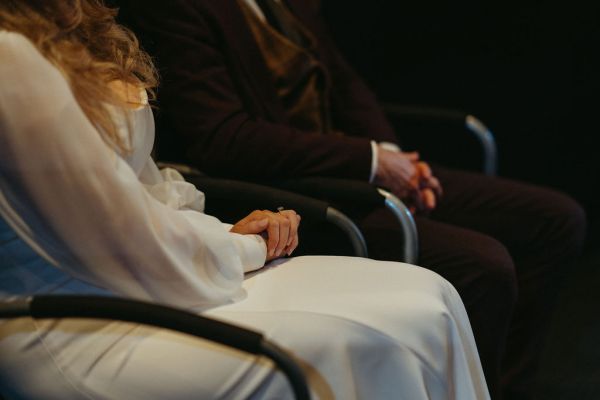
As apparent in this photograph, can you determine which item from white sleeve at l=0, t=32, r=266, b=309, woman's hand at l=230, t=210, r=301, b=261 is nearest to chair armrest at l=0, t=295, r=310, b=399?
white sleeve at l=0, t=32, r=266, b=309

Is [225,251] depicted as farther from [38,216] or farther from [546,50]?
[546,50]

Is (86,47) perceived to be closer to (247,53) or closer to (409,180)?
(247,53)

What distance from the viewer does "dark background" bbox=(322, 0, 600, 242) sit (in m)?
2.70

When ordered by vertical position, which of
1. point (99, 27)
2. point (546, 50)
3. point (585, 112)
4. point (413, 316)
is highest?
point (99, 27)

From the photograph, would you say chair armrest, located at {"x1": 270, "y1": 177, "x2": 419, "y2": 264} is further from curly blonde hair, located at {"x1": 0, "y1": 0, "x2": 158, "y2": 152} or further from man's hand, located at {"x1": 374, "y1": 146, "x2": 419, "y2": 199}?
curly blonde hair, located at {"x1": 0, "y1": 0, "x2": 158, "y2": 152}

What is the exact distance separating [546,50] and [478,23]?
0.24 meters

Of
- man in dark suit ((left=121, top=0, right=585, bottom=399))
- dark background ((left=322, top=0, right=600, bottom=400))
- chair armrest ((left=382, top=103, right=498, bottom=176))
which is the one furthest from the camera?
dark background ((left=322, top=0, right=600, bottom=400))

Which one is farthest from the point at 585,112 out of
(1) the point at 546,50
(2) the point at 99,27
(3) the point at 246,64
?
(2) the point at 99,27

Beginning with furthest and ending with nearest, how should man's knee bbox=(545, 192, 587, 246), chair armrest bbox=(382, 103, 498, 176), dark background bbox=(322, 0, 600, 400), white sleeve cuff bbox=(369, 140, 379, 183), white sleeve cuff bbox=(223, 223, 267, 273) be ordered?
dark background bbox=(322, 0, 600, 400) → chair armrest bbox=(382, 103, 498, 176) → man's knee bbox=(545, 192, 587, 246) → white sleeve cuff bbox=(369, 140, 379, 183) → white sleeve cuff bbox=(223, 223, 267, 273)

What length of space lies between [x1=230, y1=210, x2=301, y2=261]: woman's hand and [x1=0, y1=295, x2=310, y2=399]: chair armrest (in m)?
0.33

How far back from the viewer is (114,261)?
108 cm

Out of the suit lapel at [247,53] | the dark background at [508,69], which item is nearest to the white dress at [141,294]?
the suit lapel at [247,53]

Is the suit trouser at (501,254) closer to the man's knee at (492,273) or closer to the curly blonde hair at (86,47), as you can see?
the man's knee at (492,273)

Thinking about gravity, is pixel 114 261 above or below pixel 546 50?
above
